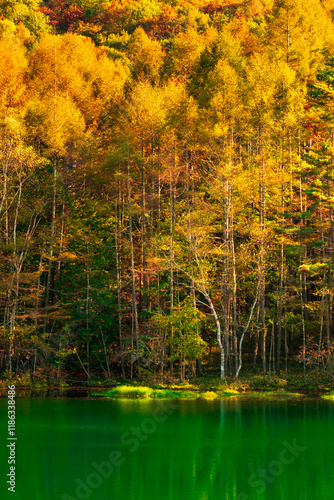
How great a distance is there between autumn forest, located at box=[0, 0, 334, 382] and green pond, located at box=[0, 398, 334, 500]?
679 cm

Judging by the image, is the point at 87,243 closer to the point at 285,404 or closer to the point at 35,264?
the point at 35,264

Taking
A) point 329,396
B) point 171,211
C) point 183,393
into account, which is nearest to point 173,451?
point 183,393

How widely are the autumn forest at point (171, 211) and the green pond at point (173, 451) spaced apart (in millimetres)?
6792

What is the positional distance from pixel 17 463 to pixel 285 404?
1387 cm

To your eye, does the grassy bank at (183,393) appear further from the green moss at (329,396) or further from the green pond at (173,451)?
the green pond at (173,451)

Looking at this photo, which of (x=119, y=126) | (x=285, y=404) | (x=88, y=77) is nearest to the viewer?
(x=285, y=404)

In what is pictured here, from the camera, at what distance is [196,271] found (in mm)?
33594

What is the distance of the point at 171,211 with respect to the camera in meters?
34.3

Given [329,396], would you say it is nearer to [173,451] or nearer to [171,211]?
[171,211]

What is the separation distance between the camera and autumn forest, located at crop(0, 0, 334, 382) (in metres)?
32.7

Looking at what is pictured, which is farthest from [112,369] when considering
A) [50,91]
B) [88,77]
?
[88,77]

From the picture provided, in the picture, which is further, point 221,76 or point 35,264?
point 35,264

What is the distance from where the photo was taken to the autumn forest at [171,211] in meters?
32.7

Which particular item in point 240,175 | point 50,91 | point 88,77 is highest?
point 88,77
